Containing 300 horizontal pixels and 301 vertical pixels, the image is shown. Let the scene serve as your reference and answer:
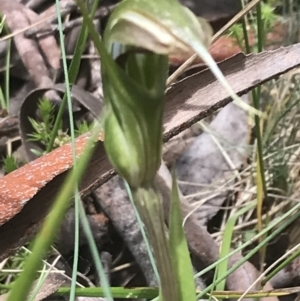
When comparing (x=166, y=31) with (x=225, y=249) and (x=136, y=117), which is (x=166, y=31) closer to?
(x=136, y=117)

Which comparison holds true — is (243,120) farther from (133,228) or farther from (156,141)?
(156,141)

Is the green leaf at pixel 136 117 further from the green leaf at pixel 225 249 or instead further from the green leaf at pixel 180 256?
the green leaf at pixel 225 249

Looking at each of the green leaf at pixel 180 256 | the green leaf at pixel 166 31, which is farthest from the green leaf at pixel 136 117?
the green leaf at pixel 180 256

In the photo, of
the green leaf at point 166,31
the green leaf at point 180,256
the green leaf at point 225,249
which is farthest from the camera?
the green leaf at point 225,249

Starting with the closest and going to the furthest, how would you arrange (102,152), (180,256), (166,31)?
1. (166,31)
2. (180,256)
3. (102,152)

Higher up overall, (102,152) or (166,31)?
(166,31)

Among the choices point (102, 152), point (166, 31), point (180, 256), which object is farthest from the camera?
point (102, 152)

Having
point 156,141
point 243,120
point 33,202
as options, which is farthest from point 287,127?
point 156,141

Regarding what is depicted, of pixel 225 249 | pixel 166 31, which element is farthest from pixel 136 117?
pixel 225 249

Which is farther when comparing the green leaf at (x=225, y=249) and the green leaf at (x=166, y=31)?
the green leaf at (x=225, y=249)
